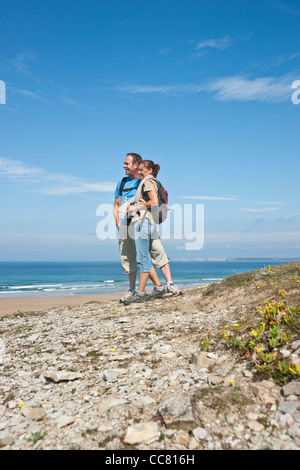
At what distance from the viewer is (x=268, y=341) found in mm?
4184

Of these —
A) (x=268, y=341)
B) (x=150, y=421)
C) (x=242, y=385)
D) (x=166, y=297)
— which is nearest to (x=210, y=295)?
(x=166, y=297)

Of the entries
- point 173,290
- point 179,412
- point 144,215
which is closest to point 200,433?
point 179,412

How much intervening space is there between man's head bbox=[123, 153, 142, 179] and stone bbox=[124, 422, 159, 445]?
6913 millimetres

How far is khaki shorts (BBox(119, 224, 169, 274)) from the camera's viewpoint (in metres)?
8.85

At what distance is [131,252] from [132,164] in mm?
2594

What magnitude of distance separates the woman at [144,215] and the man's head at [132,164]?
36cm

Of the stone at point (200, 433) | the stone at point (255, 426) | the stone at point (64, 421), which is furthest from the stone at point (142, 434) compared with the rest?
the stone at point (255, 426)

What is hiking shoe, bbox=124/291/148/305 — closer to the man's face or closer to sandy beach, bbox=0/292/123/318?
the man's face

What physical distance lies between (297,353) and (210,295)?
4.26 m

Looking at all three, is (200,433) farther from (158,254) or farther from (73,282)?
(73,282)

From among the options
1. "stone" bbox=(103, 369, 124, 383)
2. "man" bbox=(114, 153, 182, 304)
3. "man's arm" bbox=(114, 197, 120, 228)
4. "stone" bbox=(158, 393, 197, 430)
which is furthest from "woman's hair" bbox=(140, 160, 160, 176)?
"stone" bbox=(158, 393, 197, 430)

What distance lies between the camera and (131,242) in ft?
30.1

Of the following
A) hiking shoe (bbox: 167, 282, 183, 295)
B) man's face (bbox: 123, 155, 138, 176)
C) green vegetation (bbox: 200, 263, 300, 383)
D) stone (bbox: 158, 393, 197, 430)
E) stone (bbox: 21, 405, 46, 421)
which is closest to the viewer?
stone (bbox: 158, 393, 197, 430)
